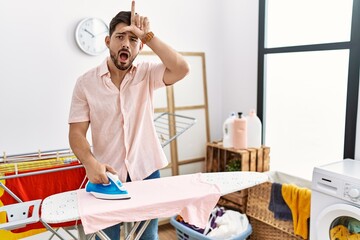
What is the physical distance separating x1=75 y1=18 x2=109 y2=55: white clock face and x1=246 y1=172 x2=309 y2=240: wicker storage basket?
1.66 meters

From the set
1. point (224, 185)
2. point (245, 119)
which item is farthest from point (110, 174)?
point (245, 119)

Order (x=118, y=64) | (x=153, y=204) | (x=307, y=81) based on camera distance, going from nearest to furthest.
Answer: (x=153, y=204), (x=118, y=64), (x=307, y=81)

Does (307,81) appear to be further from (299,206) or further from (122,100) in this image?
(122,100)

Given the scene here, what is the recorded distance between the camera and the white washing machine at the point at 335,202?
1.78m

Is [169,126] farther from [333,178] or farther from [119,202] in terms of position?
[119,202]

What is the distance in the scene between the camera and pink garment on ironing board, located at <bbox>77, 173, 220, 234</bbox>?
121 cm

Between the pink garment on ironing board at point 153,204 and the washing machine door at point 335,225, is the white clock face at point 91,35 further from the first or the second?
the washing machine door at point 335,225

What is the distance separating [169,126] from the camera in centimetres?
299

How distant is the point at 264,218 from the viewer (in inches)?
95.7

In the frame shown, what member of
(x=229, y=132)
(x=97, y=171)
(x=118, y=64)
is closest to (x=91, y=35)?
(x=118, y=64)

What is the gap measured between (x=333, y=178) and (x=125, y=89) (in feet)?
4.22

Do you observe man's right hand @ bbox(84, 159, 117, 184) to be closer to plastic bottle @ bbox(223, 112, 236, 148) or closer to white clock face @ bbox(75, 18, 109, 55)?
white clock face @ bbox(75, 18, 109, 55)

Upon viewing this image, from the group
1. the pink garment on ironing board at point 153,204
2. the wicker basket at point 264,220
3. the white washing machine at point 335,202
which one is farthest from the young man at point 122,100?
the wicker basket at point 264,220

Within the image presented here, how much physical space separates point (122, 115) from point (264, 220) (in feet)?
4.96
